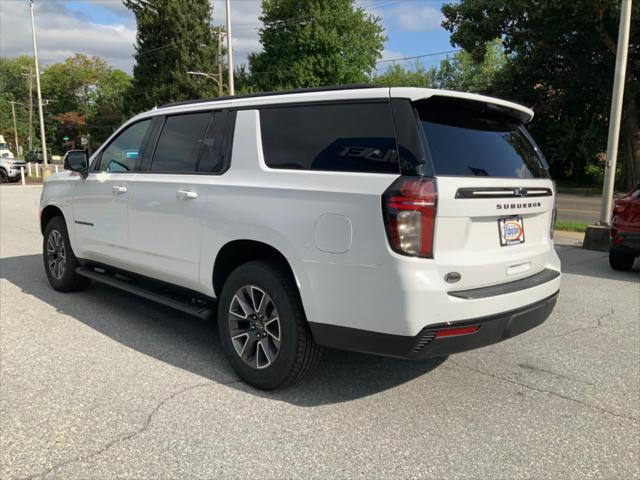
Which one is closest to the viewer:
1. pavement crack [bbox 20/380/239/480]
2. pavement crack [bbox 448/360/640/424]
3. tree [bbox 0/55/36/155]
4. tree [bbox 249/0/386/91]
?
pavement crack [bbox 20/380/239/480]

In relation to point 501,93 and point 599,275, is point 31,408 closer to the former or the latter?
point 599,275

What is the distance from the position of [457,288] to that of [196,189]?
2003 millimetres

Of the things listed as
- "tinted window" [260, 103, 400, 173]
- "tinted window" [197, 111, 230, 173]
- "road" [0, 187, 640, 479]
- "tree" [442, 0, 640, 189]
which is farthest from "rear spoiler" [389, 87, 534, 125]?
"tree" [442, 0, 640, 189]

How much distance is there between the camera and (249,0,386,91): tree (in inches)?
1668

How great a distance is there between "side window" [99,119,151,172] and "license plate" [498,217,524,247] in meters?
3.08

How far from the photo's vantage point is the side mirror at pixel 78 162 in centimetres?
522

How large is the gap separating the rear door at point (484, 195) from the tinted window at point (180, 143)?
6.04 feet

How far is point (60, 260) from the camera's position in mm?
5758

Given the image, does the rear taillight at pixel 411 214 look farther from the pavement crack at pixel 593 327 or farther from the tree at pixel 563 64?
the tree at pixel 563 64

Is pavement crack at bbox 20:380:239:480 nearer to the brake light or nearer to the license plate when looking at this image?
the license plate

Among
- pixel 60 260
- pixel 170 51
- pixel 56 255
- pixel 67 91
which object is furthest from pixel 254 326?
pixel 67 91

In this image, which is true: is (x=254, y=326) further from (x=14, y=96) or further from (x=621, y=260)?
(x=14, y=96)

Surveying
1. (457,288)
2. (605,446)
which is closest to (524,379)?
(605,446)

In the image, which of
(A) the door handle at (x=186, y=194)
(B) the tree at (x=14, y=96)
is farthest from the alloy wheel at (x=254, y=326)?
(B) the tree at (x=14, y=96)
